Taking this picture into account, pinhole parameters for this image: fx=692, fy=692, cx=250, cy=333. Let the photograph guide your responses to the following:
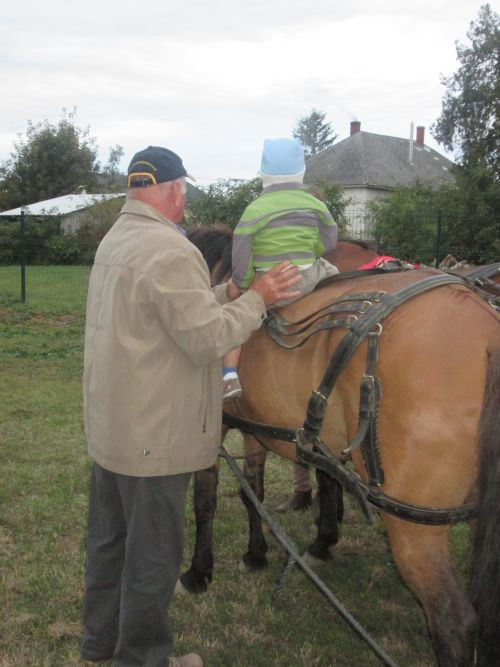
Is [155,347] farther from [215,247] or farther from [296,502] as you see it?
[296,502]

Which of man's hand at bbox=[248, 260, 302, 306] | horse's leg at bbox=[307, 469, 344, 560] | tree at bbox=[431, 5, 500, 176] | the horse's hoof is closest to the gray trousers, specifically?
man's hand at bbox=[248, 260, 302, 306]

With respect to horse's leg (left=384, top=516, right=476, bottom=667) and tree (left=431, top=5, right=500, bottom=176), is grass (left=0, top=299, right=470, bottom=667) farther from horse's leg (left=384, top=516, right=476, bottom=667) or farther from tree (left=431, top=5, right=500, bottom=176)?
tree (left=431, top=5, right=500, bottom=176)

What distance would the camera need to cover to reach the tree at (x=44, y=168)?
128 ft

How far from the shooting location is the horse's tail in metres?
2.12

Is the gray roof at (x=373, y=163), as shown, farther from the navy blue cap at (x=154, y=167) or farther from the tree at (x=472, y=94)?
the navy blue cap at (x=154, y=167)

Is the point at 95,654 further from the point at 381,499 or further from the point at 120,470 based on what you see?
the point at 381,499

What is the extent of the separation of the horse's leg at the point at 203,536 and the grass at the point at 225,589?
0.27 feet

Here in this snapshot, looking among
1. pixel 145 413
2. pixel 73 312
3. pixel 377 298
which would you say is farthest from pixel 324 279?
pixel 73 312

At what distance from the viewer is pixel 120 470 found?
2.38 meters

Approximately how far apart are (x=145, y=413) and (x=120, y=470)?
224 millimetres

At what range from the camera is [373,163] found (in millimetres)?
36875

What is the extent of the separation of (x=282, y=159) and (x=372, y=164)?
35424mm

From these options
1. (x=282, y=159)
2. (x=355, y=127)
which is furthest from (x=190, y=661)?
(x=355, y=127)

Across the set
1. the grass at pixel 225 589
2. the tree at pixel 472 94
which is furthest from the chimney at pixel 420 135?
the grass at pixel 225 589
